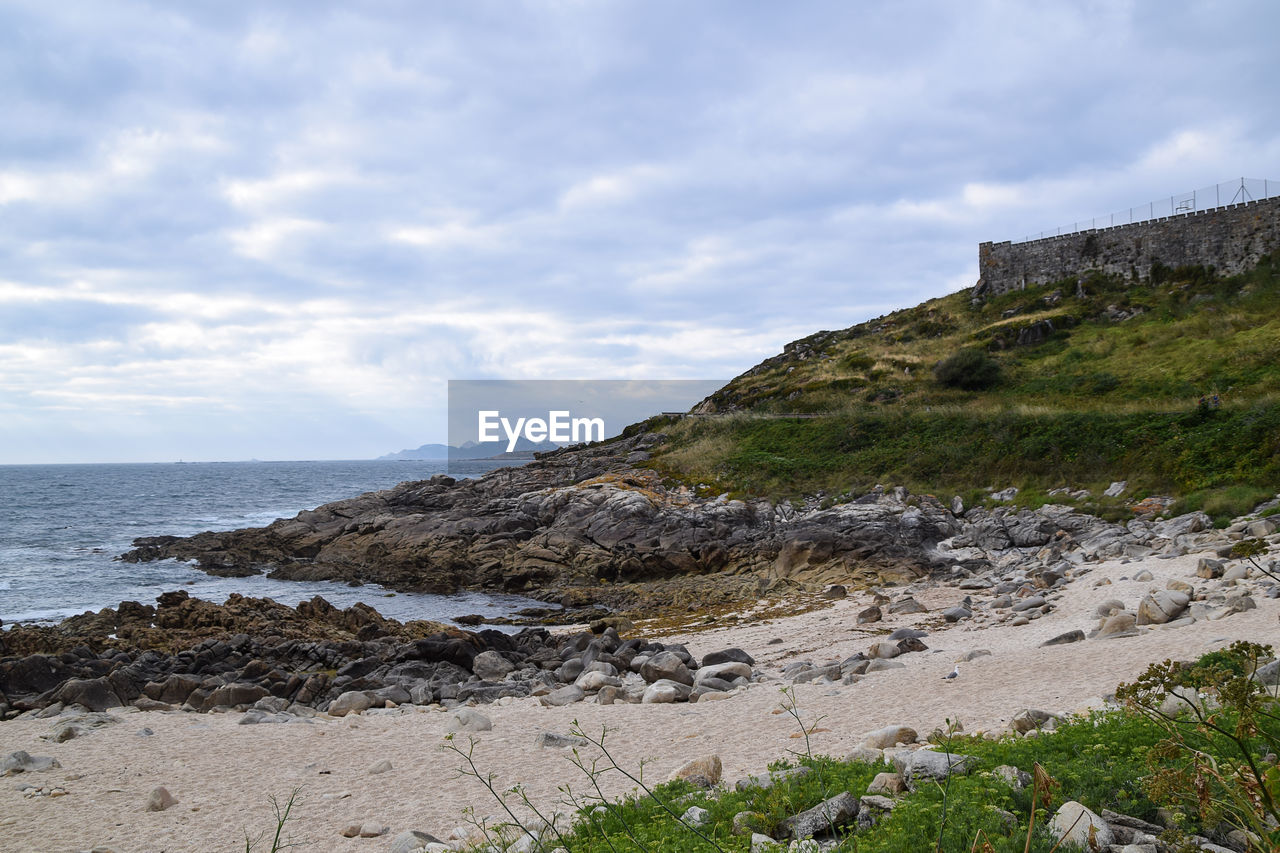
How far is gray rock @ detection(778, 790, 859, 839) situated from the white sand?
7.37ft

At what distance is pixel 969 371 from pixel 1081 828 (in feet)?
123

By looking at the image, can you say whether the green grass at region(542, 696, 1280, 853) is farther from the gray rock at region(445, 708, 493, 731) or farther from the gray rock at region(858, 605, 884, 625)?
the gray rock at region(858, 605, 884, 625)

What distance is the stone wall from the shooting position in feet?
137

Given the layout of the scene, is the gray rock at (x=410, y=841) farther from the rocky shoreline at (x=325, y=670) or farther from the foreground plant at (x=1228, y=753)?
the foreground plant at (x=1228, y=753)

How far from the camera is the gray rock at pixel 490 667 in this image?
51.0 ft

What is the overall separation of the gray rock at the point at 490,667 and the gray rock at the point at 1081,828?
1218 cm

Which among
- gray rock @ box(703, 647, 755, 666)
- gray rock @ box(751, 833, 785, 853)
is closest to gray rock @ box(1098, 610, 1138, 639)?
gray rock @ box(703, 647, 755, 666)

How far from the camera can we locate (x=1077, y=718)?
7.21m

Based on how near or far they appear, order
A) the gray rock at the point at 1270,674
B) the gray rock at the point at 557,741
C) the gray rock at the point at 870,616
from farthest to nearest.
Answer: the gray rock at the point at 870,616, the gray rock at the point at 557,741, the gray rock at the point at 1270,674

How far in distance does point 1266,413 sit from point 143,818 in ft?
91.6

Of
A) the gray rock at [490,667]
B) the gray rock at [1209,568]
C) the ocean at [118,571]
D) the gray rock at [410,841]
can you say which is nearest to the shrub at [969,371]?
the ocean at [118,571]

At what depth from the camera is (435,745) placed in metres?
10.8

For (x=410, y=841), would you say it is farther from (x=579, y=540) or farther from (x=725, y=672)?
(x=579, y=540)

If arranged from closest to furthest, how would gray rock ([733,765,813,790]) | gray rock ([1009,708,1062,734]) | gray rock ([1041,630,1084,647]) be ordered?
gray rock ([733,765,813,790]) < gray rock ([1009,708,1062,734]) < gray rock ([1041,630,1084,647])
